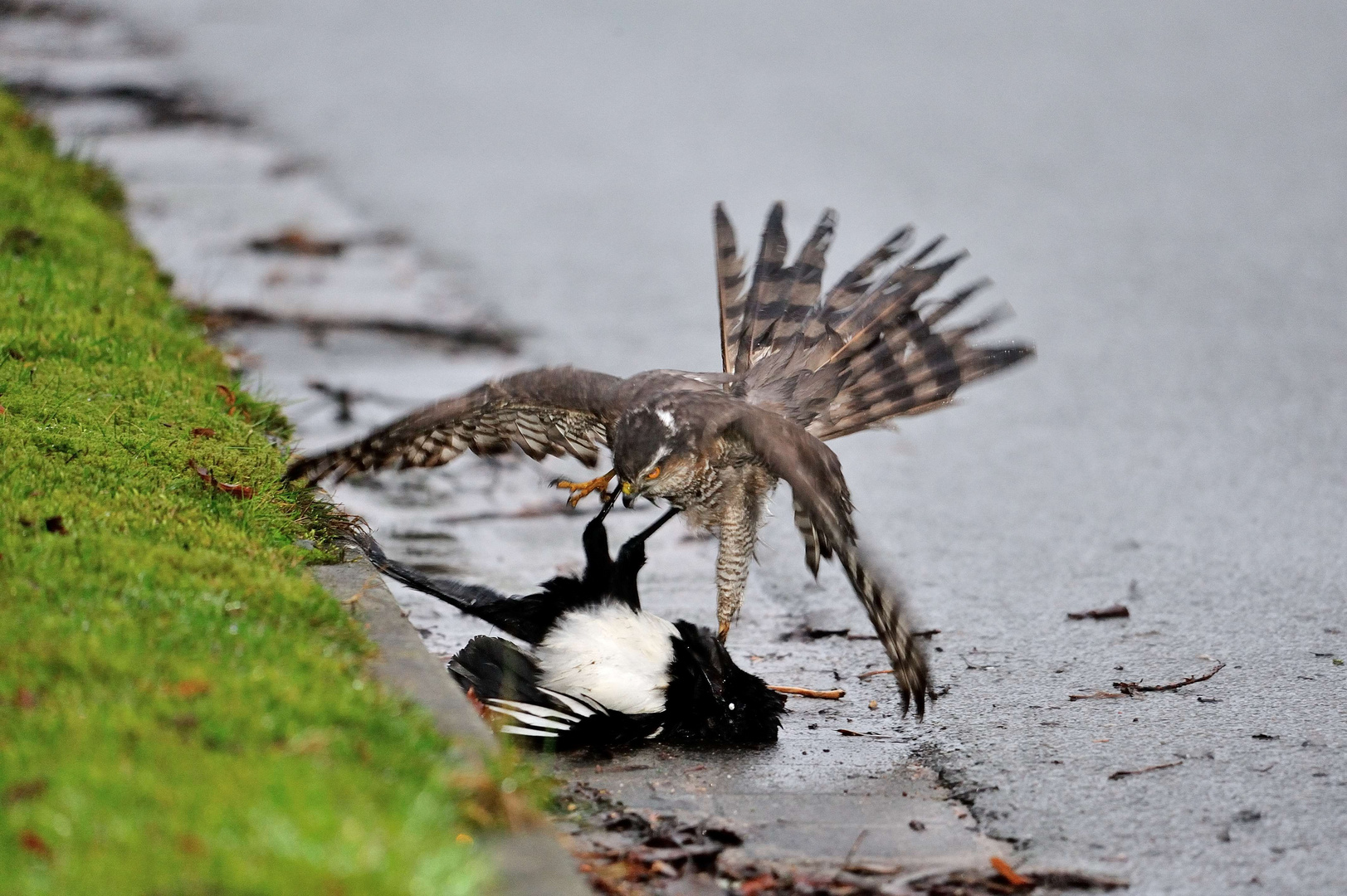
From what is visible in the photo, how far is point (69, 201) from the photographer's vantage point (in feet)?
26.5

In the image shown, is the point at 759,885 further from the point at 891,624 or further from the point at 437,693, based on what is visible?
the point at 891,624

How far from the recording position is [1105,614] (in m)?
5.47

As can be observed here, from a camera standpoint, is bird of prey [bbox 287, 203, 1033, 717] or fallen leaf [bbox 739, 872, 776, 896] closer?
fallen leaf [bbox 739, 872, 776, 896]

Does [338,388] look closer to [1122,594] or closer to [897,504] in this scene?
[897,504]

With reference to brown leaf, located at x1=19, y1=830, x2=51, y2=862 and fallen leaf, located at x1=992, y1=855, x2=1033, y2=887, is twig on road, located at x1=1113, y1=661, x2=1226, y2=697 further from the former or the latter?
brown leaf, located at x1=19, y1=830, x2=51, y2=862

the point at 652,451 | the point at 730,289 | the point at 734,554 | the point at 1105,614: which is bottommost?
the point at 1105,614

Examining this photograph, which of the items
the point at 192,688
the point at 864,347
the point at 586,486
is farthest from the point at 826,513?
the point at 192,688

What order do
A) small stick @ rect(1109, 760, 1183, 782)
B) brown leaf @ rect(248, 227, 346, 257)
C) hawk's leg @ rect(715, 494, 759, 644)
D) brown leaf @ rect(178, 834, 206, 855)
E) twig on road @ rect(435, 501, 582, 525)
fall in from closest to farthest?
1. brown leaf @ rect(178, 834, 206, 855)
2. small stick @ rect(1109, 760, 1183, 782)
3. hawk's leg @ rect(715, 494, 759, 644)
4. twig on road @ rect(435, 501, 582, 525)
5. brown leaf @ rect(248, 227, 346, 257)

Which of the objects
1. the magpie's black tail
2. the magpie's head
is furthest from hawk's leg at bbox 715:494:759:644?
the magpie's black tail

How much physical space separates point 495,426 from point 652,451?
0.85 metres

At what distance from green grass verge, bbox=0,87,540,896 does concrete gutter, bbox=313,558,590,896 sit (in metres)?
0.07

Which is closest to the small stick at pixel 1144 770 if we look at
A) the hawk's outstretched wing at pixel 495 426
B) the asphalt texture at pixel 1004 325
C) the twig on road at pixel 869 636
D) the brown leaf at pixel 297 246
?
the asphalt texture at pixel 1004 325

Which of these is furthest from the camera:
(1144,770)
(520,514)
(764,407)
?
(520,514)

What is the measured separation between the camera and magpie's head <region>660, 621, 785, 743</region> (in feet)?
Result: 14.8
